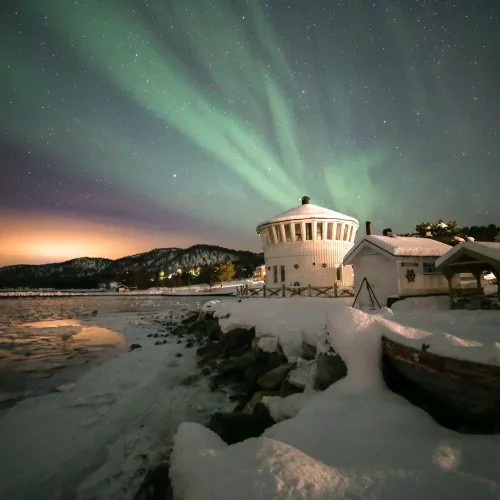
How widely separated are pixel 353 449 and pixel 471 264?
11.5 metres

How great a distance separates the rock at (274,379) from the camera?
9359mm

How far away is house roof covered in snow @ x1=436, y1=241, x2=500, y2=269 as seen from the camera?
10461mm

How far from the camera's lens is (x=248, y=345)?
1559 centimetres

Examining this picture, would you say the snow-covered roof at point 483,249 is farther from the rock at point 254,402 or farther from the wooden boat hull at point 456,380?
the rock at point 254,402

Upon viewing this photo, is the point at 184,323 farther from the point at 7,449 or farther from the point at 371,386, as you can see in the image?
the point at 371,386

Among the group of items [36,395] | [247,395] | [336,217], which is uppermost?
[336,217]

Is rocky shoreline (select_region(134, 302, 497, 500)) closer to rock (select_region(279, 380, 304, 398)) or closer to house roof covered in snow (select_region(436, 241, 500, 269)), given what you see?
rock (select_region(279, 380, 304, 398))

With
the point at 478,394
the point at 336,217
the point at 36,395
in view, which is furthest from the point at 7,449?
the point at 336,217

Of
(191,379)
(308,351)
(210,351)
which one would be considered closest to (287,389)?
(308,351)

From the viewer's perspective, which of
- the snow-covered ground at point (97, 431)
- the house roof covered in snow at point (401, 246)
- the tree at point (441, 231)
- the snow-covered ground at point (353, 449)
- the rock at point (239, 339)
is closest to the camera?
the snow-covered ground at point (353, 449)

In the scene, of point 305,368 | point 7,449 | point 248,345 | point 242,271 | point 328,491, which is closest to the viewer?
point 328,491

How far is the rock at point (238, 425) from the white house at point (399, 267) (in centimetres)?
1166

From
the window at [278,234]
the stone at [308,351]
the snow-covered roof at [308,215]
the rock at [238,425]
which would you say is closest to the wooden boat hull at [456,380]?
the rock at [238,425]

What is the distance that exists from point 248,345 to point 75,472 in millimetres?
9509
